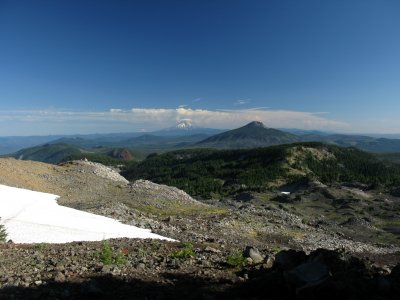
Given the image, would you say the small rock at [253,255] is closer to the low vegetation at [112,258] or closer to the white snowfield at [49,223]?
the low vegetation at [112,258]

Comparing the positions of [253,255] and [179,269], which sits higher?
[179,269]

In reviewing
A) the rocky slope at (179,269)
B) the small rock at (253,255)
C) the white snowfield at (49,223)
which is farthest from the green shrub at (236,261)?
the white snowfield at (49,223)

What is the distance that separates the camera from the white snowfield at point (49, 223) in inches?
1235

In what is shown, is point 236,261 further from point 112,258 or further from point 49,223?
point 49,223

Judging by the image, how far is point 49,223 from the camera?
36.6 meters

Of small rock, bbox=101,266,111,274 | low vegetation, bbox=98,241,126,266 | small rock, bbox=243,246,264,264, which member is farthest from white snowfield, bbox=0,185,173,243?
small rock, bbox=243,246,264,264

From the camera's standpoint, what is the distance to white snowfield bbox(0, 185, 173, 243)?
31.4 metres

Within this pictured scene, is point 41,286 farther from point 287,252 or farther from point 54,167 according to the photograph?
point 54,167

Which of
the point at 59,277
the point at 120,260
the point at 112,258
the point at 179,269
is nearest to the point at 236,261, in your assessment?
the point at 179,269

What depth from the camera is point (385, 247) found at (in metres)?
63.9

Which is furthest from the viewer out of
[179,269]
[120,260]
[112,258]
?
[112,258]

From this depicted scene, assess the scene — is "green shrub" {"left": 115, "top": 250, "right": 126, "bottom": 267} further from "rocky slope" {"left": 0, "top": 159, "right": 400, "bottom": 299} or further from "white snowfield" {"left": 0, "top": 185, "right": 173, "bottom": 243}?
"white snowfield" {"left": 0, "top": 185, "right": 173, "bottom": 243}

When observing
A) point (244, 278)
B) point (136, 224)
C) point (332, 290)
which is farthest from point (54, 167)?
point (332, 290)

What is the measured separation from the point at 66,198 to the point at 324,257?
45.2 m
